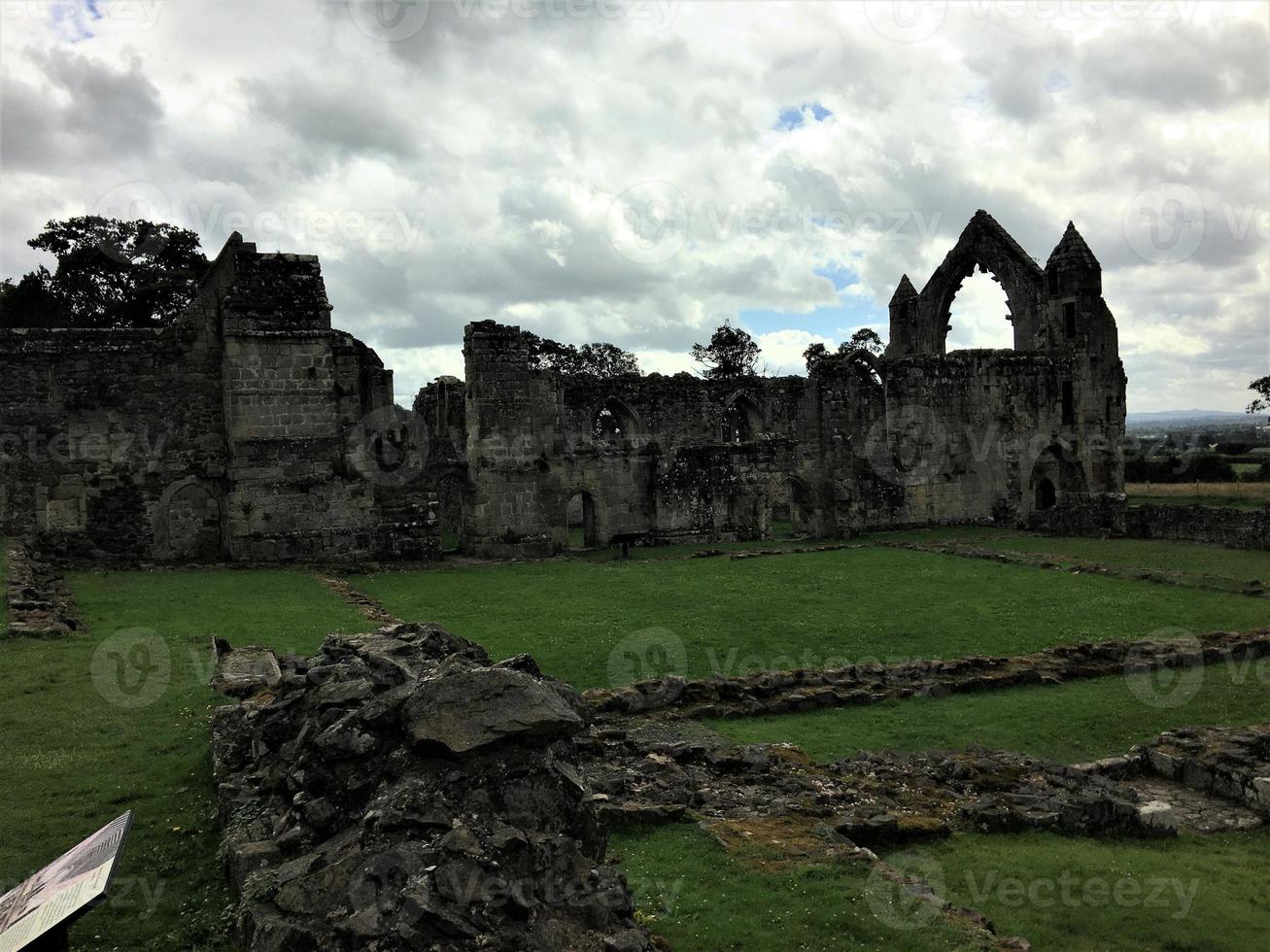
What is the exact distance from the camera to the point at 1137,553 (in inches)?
1011

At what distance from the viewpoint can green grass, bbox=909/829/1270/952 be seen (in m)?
6.38

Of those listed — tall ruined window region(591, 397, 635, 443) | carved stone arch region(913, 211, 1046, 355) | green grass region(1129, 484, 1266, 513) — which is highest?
carved stone arch region(913, 211, 1046, 355)

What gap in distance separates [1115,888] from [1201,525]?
79.2 feet

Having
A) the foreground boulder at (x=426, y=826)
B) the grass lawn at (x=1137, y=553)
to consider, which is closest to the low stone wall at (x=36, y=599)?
the foreground boulder at (x=426, y=826)

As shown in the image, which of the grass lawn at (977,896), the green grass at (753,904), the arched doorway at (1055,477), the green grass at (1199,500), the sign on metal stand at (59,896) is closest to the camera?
the sign on metal stand at (59,896)

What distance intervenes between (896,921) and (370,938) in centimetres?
340

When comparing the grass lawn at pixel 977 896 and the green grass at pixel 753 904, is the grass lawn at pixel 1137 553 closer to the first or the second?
the grass lawn at pixel 977 896

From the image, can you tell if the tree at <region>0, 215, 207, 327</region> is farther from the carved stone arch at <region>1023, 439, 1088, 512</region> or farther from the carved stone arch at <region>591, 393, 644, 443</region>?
the carved stone arch at <region>1023, 439, 1088, 512</region>

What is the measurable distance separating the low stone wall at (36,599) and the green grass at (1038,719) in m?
9.46

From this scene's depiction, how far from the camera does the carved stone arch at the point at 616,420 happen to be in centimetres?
3475

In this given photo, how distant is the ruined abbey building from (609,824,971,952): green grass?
1976cm

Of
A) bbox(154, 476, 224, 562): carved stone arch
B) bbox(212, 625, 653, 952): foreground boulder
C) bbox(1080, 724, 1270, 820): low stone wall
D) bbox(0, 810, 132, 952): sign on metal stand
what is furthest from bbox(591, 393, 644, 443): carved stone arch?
bbox(0, 810, 132, 952): sign on metal stand

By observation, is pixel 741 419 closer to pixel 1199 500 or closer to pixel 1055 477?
pixel 1055 477

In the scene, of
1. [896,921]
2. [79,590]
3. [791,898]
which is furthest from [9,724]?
[79,590]
